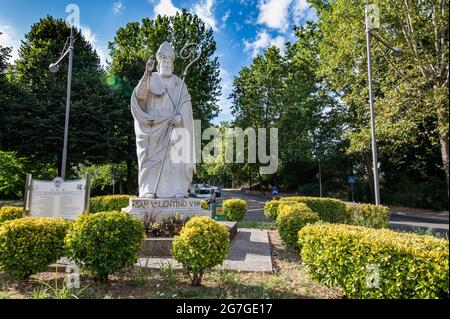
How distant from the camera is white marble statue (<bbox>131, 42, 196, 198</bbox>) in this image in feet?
27.9

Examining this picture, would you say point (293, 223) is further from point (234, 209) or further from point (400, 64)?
point (400, 64)

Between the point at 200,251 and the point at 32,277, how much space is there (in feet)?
10.5

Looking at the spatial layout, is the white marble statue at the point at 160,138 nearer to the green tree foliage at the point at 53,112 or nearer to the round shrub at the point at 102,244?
the round shrub at the point at 102,244

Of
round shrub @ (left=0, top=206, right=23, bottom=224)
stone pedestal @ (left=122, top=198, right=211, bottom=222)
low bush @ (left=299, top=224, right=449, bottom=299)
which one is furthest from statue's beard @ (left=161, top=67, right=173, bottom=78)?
low bush @ (left=299, top=224, right=449, bottom=299)

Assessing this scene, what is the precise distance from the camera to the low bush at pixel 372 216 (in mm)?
11109

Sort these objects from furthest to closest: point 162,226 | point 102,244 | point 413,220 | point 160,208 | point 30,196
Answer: point 413,220 → point 160,208 → point 162,226 → point 30,196 → point 102,244

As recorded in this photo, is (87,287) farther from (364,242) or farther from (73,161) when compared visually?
(73,161)

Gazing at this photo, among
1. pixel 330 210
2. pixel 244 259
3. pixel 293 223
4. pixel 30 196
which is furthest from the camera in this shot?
pixel 330 210

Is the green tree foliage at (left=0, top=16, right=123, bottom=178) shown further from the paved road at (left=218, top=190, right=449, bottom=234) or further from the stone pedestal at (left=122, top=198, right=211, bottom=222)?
the stone pedestal at (left=122, top=198, right=211, bottom=222)

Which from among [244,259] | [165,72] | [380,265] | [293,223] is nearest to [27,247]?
[244,259]

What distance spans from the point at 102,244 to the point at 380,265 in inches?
157

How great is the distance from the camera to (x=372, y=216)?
1129 centimetres

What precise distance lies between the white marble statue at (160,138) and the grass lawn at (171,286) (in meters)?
3.10
